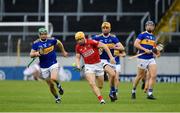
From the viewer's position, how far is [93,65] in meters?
22.9

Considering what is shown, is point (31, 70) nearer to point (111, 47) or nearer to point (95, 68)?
point (111, 47)

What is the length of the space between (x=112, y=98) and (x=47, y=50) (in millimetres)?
2415

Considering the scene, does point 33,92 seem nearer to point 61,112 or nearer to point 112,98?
point 112,98

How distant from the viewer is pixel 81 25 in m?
45.3

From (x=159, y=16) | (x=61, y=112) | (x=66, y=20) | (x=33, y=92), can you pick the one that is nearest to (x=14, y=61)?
(x=66, y=20)

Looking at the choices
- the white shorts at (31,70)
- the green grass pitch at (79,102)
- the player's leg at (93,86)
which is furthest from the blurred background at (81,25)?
the player's leg at (93,86)

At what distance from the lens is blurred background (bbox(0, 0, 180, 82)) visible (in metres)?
41.8

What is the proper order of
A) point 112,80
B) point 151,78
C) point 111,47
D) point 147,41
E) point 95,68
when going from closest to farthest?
point 95,68, point 112,80, point 151,78, point 111,47, point 147,41

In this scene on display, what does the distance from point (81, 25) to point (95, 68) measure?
22.4m

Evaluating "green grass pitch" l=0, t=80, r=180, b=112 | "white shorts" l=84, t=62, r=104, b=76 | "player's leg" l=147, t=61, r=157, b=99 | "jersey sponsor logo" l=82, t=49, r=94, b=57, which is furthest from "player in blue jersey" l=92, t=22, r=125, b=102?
"jersey sponsor logo" l=82, t=49, r=94, b=57

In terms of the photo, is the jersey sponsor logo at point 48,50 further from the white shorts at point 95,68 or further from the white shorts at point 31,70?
the white shorts at point 31,70

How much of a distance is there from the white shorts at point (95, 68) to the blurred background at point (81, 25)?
16156 millimetres

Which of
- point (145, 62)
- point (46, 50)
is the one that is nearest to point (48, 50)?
point (46, 50)

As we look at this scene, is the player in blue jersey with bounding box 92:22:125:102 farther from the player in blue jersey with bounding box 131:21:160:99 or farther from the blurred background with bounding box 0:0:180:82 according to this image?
the blurred background with bounding box 0:0:180:82
